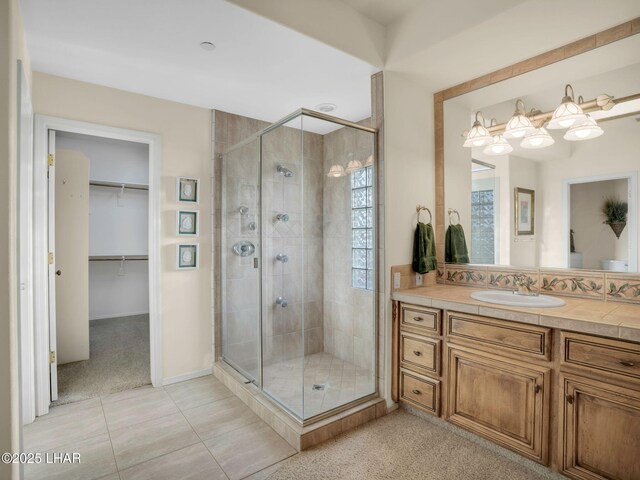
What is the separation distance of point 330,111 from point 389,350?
7.57 feet

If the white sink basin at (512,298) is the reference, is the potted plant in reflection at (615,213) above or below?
above

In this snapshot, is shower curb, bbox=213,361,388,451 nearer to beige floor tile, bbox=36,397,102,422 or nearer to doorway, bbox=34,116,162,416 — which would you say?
doorway, bbox=34,116,162,416

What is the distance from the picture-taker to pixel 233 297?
3.18m

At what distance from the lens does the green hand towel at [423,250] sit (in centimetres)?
262

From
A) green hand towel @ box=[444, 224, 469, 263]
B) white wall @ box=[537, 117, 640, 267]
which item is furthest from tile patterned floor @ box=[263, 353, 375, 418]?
white wall @ box=[537, 117, 640, 267]

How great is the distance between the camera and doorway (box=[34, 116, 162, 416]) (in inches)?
101

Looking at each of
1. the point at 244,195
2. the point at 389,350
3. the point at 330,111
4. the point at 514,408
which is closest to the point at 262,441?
the point at 389,350

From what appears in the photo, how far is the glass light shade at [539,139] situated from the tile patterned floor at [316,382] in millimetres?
2060

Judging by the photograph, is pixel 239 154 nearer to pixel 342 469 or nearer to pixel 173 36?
pixel 173 36

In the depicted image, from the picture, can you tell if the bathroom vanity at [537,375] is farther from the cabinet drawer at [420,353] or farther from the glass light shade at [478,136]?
the glass light shade at [478,136]

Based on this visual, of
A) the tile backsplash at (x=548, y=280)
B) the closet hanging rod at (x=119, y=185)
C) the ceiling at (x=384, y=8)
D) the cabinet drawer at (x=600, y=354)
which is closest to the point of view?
the cabinet drawer at (x=600, y=354)

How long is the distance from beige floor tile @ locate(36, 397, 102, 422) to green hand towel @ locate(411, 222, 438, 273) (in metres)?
2.74

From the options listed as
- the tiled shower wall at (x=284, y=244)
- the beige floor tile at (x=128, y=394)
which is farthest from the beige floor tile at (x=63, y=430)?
the tiled shower wall at (x=284, y=244)

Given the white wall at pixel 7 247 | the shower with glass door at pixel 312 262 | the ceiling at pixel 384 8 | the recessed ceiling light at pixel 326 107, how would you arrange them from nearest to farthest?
the white wall at pixel 7 247, the ceiling at pixel 384 8, the shower with glass door at pixel 312 262, the recessed ceiling light at pixel 326 107
